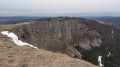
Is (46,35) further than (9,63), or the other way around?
(46,35)

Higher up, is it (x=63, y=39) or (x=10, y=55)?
(x=10, y=55)

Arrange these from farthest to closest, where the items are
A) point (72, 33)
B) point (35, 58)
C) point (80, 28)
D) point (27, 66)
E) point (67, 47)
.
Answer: point (80, 28) < point (72, 33) < point (67, 47) < point (35, 58) < point (27, 66)

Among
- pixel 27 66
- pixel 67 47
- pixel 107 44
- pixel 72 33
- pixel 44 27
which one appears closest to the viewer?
pixel 27 66

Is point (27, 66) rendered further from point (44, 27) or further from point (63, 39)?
point (63, 39)

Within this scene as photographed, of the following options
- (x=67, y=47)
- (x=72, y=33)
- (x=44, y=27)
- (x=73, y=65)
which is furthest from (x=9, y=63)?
(x=72, y=33)

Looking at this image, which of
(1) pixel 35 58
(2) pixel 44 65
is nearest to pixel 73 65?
(2) pixel 44 65

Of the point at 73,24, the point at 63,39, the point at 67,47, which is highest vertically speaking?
the point at 73,24

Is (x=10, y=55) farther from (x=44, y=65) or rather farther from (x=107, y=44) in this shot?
(x=107, y=44)
